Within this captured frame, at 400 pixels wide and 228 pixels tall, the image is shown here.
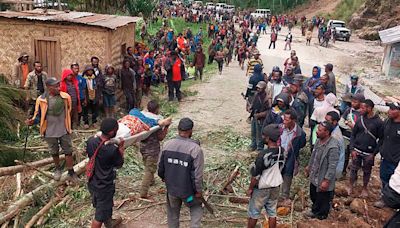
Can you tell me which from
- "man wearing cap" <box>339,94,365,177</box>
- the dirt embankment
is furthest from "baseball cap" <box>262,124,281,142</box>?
the dirt embankment

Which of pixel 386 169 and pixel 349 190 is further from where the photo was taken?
pixel 349 190

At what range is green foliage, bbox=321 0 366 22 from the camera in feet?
144

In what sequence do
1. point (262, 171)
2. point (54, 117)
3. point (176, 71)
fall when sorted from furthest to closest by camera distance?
point (176, 71) < point (54, 117) < point (262, 171)

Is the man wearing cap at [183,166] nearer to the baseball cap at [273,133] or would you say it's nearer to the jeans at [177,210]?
the jeans at [177,210]

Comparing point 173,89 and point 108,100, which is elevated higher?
point 108,100

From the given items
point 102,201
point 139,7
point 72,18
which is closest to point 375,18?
point 139,7

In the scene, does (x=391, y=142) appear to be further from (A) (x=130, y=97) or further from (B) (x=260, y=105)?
(A) (x=130, y=97)

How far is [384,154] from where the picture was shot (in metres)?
6.41

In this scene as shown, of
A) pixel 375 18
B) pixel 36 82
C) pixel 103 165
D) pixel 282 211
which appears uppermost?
pixel 375 18

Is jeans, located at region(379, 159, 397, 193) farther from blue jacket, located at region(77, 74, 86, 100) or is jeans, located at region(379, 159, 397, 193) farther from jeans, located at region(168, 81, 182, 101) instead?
jeans, located at region(168, 81, 182, 101)

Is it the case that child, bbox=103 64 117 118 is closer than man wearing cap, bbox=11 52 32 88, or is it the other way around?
child, bbox=103 64 117 118

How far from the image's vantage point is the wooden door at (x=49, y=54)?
36.7 feet

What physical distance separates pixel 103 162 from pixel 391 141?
13.7 feet

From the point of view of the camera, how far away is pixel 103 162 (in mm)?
5039
